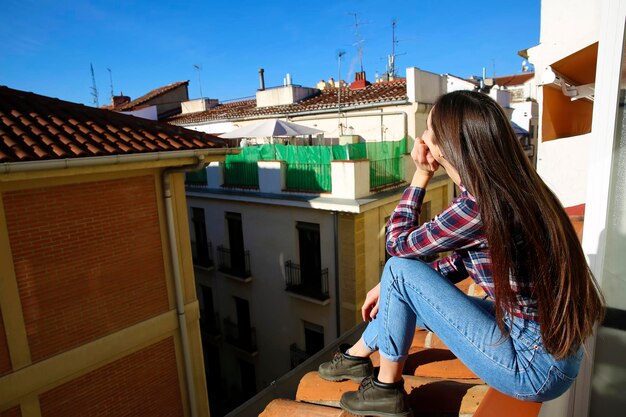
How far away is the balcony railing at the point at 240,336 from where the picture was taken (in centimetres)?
Answer: 1178

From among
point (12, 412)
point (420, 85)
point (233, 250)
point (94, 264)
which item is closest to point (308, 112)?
point (420, 85)

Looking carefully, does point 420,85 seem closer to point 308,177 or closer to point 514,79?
point 308,177

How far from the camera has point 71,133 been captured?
4871mm

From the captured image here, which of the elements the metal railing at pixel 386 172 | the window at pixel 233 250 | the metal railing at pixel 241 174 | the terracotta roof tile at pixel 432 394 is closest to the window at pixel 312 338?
the window at pixel 233 250

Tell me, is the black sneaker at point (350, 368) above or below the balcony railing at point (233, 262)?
above

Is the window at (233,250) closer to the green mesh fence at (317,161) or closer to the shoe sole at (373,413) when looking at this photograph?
the green mesh fence at (317,161)

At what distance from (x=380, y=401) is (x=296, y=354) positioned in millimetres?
9595

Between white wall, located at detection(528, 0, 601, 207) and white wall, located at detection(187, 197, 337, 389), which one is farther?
white wall, located at detection(187, 197, 337, 389)

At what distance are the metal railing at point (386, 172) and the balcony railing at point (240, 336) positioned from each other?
569 cm

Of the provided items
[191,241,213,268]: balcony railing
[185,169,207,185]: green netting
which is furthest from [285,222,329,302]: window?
[185,169,207,185]: green netting

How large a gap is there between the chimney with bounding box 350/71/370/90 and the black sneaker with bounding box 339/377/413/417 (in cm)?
1426

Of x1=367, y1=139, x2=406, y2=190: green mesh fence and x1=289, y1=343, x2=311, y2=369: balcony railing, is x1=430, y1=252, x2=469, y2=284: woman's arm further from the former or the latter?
x1=289, y1=343, x2=311, y2=369: balcony railing

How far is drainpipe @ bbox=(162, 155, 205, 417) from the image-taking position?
5.77 m

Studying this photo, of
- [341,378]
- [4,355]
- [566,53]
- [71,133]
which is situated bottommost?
[4,355]
